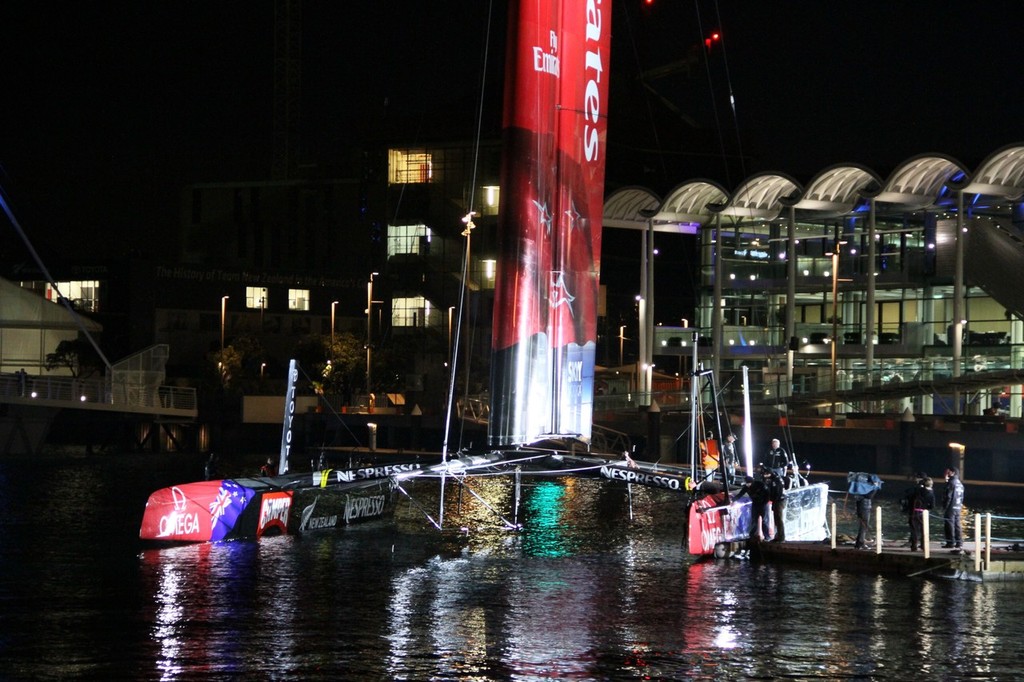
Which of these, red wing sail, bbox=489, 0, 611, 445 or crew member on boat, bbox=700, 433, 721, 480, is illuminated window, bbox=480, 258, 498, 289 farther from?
red wing sail, bbox=489, 0, 611, 445

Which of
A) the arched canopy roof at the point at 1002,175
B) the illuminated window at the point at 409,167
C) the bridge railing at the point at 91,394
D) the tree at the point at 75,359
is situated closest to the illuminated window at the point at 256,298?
the illuminated window at the point at 409,167

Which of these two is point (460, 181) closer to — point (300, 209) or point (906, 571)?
point (300, 209)

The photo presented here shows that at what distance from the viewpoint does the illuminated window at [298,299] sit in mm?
98875

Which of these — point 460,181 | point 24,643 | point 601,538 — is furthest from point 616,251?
point 24,643

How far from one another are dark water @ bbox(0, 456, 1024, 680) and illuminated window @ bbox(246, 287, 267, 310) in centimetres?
6739

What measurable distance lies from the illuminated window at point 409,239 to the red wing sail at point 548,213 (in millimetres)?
77852

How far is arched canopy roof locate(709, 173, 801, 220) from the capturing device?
59.6 m

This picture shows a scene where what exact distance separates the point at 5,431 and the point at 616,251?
253 feet

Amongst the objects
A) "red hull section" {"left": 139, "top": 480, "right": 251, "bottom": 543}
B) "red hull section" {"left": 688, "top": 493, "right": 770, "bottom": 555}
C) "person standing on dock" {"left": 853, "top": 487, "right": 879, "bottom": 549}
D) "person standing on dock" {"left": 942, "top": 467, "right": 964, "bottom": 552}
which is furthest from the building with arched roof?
"red hull section" {"left": 139, "top": 480, "right": 251, "bottom": 543}

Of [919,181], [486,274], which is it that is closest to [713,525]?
[919,181]

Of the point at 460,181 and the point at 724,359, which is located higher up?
the point at 460,181

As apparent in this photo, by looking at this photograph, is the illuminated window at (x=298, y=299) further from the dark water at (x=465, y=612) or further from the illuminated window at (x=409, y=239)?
the dark water at (x=465, y=612)

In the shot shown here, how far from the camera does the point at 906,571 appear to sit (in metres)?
23.2

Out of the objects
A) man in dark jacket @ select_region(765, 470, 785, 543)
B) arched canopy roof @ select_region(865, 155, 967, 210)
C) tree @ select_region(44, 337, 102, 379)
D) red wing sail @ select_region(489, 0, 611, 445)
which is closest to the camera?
red wing sail @ select_region(489, 0, 611, 445)
